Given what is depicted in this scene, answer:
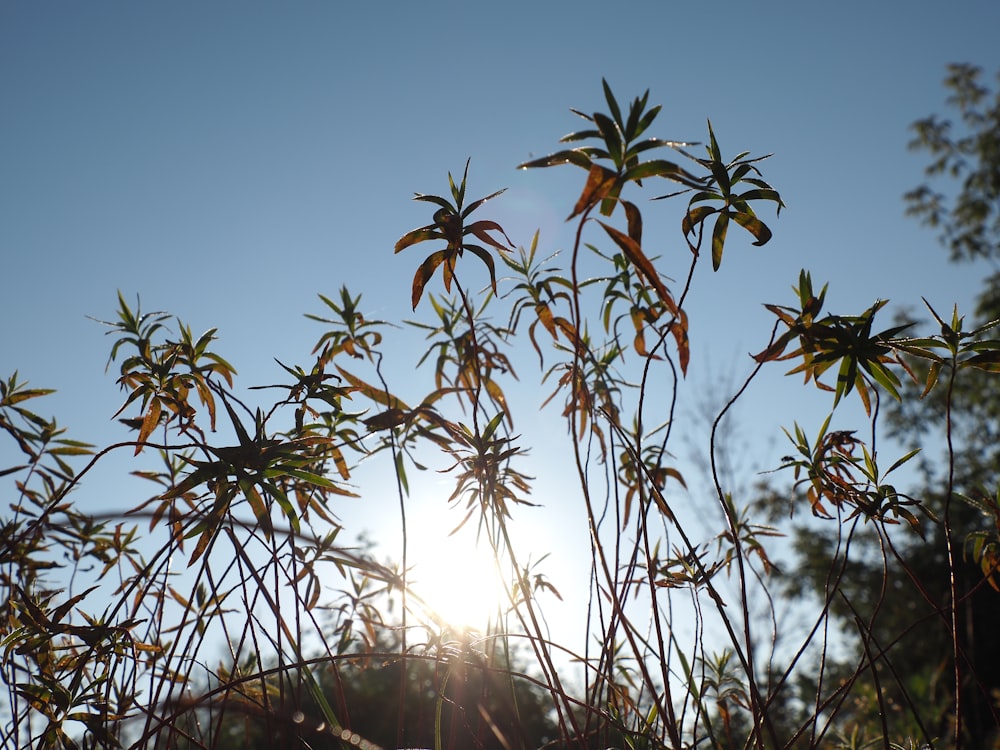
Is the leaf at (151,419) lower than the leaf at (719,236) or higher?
lower

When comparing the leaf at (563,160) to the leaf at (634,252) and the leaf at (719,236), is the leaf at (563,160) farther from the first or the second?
the leaf at (719,236)

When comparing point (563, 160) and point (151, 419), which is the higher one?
point (563, 160)

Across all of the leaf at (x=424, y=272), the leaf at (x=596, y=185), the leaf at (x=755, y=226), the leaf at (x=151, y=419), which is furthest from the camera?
the leaf at (x=151, y=419)

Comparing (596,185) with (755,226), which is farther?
(755,226)

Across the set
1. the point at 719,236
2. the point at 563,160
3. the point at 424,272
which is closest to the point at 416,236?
the point at 424,272

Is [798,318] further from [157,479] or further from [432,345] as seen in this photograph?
[157,479]

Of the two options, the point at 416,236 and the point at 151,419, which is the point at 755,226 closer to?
the point at 416,236

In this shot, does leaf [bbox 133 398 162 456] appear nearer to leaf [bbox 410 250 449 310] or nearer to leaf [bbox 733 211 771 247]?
leaf [bbox 410 250 449 310]

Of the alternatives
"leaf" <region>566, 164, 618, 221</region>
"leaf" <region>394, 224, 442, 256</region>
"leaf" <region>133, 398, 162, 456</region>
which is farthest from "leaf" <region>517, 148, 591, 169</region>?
"leaf" <region>133, 398, 162, 456</region>

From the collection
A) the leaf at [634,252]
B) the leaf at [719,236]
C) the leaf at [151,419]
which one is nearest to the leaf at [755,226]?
the leaf at [719,236]

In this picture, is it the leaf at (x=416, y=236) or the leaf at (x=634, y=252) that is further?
the leaf at (x=416, y=236)

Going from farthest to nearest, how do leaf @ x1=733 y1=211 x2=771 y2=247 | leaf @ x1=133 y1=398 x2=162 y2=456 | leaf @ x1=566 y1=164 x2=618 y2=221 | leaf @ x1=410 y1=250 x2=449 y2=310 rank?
leaf @ x1=133 y1=398 x2=162 y2=456 → leaf @ x1=410 y1=250 x2=449 y2=310 → leaf @ x1=733 y1=211 x2=771 y2=247 → leaf @ x1=566 y1=164 x2=618 y2=221

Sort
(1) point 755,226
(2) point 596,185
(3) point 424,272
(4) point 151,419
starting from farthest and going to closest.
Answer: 1. (4) point 151,419
2. (3) point 424,272
3. (1) point 755,226
4. (2) point 596,185

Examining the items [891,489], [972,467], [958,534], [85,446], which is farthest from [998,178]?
[85,446]
